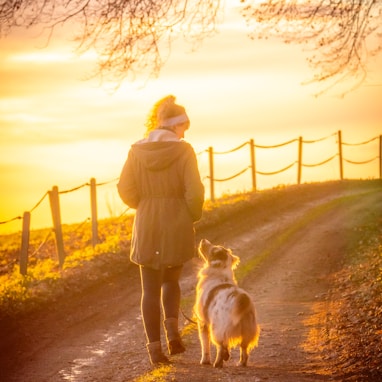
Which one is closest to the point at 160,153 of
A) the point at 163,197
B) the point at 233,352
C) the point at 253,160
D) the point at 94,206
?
the point at 163,197

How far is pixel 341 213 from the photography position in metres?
18.1

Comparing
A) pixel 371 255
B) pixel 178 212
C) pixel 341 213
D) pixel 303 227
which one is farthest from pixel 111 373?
pixel 341 213

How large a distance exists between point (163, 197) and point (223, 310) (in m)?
1.15

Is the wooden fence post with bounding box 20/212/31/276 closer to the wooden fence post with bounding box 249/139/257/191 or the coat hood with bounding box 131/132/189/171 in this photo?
the coat hood with bounding box 131/132/189/171

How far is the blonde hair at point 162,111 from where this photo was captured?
22.5ft

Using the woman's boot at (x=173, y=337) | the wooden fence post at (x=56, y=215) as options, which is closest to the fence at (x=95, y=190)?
the wooden fence post at (x=56, y=215)

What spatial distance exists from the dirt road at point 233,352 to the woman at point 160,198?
811 millimetres

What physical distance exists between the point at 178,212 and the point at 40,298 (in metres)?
5.10

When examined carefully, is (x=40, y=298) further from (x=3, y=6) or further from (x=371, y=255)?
(x=371, y=255)

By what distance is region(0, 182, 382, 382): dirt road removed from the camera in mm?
7254

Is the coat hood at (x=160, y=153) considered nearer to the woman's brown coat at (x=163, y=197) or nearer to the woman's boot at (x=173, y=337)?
the woman's brown coat at (x=163, y=197)

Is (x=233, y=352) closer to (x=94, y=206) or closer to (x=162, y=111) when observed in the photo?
(x=162, y=111)

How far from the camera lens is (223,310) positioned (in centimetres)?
640

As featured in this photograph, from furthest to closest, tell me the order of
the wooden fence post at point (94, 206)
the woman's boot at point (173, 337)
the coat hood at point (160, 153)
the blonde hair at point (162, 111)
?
the wooden fence post at point (94, 206) → the woman's boot at point (173, 337) → the blonde hair at point (162, 111) → the coat hood at point (160, 153)
